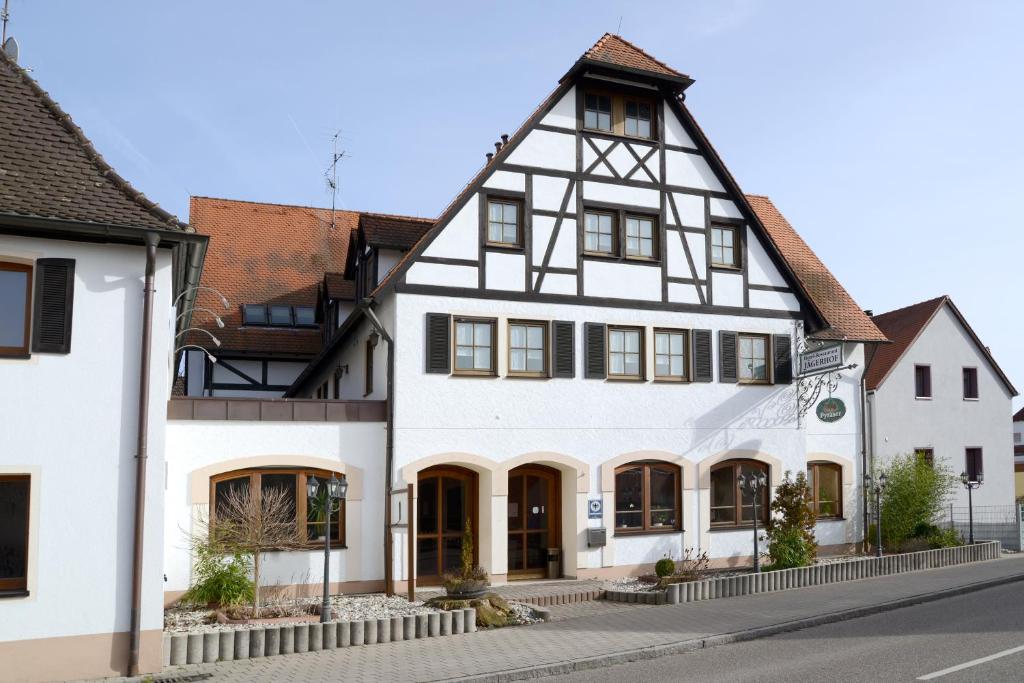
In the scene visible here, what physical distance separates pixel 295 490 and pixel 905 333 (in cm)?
1926

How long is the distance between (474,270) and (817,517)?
413 inches

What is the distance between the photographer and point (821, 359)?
68.7 feet

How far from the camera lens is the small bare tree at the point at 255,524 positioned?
579 inches

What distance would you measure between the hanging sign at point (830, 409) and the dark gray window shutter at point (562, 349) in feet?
22.4

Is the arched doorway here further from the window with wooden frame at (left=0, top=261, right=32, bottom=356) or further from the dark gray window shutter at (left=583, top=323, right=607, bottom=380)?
the window with wooden frame at (left=0, top=261, right=32, bottom=356)

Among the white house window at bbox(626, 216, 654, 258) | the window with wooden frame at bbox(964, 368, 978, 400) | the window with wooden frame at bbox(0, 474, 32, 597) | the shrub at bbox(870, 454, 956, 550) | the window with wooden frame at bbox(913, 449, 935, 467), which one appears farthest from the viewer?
the window with wooden frame at bbox(964, 368, 978, 400)

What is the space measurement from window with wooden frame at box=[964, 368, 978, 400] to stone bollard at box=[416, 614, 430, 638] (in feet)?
69.1

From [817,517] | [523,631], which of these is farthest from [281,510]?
[817,517]

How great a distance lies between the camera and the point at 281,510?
16.7 meters

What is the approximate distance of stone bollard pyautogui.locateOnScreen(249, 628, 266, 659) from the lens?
12.4m

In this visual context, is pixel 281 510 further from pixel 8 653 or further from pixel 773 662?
pixel 773 662

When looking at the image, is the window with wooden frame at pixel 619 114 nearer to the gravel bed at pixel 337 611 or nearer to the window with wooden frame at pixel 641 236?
the window with wooden frame at pixel 641 236

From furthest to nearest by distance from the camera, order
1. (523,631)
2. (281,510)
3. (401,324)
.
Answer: (401,324), (281,510), (523,631)

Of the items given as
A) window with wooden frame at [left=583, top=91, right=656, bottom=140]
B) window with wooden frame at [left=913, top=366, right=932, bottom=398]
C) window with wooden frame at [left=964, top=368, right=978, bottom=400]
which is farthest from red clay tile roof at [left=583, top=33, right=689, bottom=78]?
window with wooden frame at [left=964, top=368, right=978, bottom=400]
